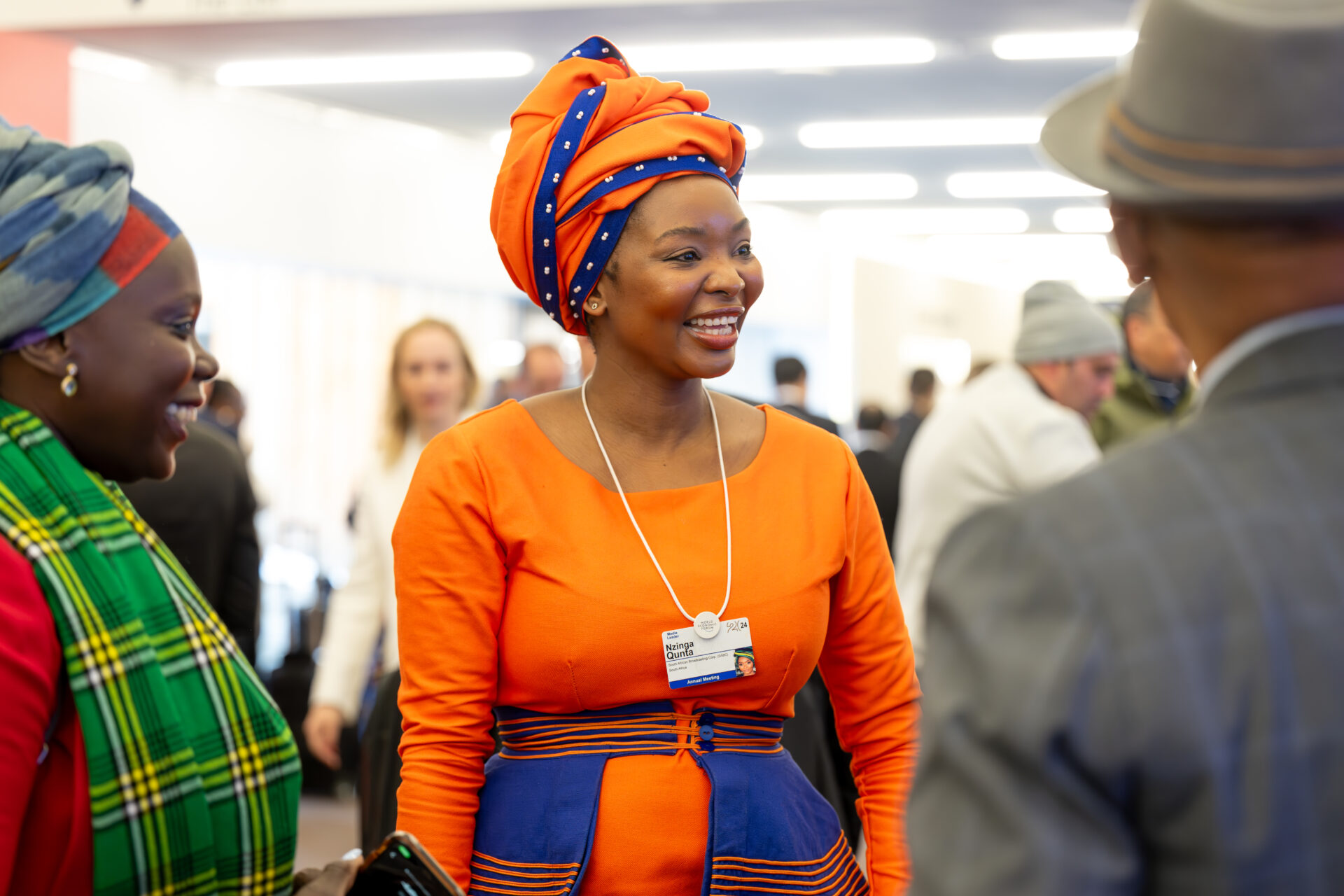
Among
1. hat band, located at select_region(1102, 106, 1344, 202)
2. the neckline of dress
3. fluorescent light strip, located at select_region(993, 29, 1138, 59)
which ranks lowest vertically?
the neckline of dress

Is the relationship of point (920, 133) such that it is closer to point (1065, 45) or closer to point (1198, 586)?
point (1065, 45)

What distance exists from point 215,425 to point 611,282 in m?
5.14

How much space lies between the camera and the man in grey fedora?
73cm

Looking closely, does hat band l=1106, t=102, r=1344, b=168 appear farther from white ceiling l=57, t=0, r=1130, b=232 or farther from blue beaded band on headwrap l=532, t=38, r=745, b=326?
white ceiling l=57, t=0, r=1130, b=232

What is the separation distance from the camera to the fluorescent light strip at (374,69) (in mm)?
7828

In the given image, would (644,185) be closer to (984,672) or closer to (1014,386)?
(984,672)

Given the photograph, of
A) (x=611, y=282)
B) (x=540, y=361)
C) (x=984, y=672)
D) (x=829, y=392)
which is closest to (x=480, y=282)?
(x=540, y=361)

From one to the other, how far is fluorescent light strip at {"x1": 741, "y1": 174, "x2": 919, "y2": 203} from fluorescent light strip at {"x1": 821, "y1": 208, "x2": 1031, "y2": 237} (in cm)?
82

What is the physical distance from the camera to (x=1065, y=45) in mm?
7621

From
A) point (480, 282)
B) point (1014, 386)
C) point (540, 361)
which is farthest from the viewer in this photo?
point (480, 282)

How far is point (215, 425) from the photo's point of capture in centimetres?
641

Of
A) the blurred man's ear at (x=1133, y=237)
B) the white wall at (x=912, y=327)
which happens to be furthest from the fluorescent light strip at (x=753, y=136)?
the blurred man's ear at (x=1133, y=237)

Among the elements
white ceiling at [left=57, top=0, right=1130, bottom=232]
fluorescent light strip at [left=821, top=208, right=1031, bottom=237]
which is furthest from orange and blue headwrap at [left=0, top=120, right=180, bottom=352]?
fluorescent light strip at [left=821, top=208, right=1031, bottom=237]

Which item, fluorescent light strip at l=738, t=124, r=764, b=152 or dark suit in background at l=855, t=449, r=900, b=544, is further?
fluorescent light strip at l=738, t=124, r=764, b=152
